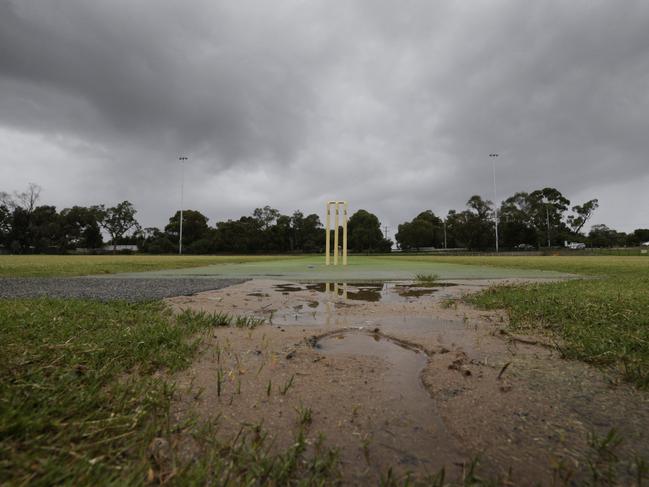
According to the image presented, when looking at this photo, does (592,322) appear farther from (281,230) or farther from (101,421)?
(281,230)

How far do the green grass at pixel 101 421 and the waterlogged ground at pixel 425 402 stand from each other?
0.12m

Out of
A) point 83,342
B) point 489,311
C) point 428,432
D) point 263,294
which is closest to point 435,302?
point 489,311

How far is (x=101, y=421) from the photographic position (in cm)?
147

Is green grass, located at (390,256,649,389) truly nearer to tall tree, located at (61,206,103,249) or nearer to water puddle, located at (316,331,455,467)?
water puddle, located at (316,331,455,467)

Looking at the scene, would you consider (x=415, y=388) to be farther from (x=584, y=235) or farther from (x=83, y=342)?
(x=584, y=235)

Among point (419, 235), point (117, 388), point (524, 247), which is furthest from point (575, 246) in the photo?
point (117, 388)

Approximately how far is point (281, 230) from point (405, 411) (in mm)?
83815

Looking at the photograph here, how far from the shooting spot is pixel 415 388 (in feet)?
6.84

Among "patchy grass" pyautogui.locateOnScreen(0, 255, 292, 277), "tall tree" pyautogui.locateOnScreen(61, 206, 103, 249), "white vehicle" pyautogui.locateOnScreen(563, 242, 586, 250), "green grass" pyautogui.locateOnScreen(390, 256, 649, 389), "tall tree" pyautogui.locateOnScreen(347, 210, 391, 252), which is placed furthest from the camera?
"tall tree" pyautogui.locateOnScreen(347, 210, 391, 252)

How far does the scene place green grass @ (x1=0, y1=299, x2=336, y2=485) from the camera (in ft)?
3.98

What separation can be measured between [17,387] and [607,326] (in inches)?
182

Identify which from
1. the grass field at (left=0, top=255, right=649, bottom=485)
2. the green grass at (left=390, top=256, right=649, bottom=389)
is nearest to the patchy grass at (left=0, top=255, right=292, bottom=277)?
the grass field at (left=0, top=255, right=649, bottom=485)

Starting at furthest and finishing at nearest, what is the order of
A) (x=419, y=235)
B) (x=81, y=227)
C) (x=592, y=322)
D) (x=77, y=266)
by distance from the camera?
(x=419, y=235)
(x=81, y=227)
(x=77, y=266)
(x=592, y=322)

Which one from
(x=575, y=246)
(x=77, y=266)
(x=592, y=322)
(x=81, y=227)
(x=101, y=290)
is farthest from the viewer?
(x=81, y=227)
